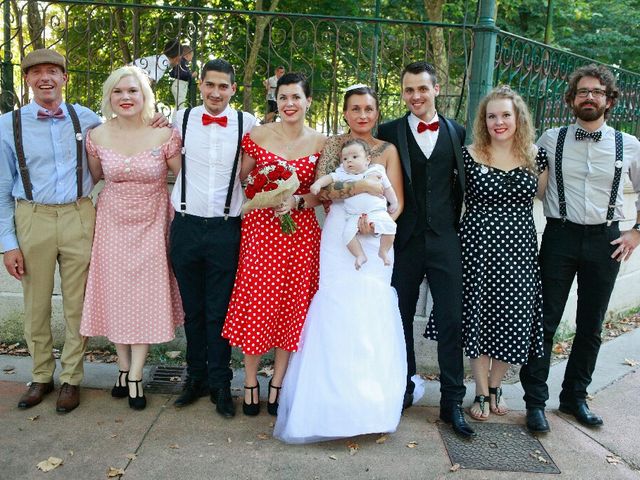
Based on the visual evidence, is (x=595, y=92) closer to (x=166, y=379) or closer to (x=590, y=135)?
(x=590, y=135)

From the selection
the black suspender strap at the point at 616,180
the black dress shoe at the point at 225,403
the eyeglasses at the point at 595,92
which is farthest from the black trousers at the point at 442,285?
the black dress shoe at the point at 225,403

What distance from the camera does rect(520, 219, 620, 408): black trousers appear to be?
388cm

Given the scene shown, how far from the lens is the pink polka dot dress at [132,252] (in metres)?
3.87

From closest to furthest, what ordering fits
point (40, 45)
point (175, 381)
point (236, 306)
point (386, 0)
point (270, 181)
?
point (270, 181) → point (236, 306) → point (175, 381) → point (40, 45) → point (386, 0)

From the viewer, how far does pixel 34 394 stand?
13.5 ft

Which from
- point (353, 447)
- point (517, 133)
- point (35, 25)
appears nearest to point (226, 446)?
point (353, 447)

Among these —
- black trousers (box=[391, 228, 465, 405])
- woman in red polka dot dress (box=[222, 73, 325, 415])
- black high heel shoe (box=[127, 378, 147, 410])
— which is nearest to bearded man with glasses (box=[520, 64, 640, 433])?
black trousers (box=[391, 228, 465, 405])

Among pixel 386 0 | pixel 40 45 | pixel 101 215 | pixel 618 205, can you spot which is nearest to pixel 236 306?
pixel 101 215

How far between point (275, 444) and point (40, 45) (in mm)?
4671

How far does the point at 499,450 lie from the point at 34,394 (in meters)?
3.11

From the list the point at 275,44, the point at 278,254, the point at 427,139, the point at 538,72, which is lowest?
the point at 278,254

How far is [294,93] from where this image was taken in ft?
12.3

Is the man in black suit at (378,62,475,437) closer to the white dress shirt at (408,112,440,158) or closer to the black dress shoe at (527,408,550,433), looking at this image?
→ the white dress shirt at (408,112,440,158)

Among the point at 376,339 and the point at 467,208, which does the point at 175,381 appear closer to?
the point at 376,339
